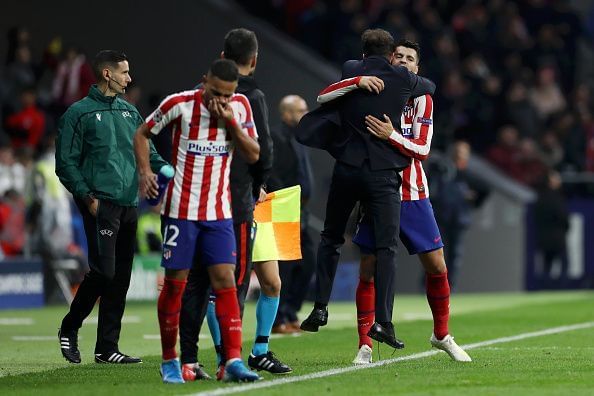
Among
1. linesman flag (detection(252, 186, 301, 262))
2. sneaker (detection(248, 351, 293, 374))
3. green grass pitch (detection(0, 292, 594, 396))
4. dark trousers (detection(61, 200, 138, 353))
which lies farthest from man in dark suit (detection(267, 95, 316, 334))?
sneaker (detection(248, 351, 293, 374))

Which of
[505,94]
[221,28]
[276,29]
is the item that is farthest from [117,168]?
[505,94]

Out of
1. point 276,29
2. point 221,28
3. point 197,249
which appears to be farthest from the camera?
point 276,29

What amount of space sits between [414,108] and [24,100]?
12.3m

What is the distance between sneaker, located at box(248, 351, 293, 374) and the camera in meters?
9.84

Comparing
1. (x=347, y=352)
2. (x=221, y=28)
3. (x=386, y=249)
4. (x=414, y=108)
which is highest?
(x=221, y=28)

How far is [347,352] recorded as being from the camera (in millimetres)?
11844

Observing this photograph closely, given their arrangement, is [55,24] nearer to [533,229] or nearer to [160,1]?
[160,1]

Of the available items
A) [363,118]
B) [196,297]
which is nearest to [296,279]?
[363,118]

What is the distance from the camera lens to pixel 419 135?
10477mm

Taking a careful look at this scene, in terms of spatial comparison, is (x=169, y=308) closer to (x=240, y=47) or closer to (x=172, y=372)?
(x=172, y=372)

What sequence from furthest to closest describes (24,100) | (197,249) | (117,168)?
(24,100) → (117,168) → (197,249)

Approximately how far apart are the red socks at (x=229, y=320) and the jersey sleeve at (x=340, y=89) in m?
1.86

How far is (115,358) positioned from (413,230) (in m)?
2.44

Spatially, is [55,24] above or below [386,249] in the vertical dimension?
above
